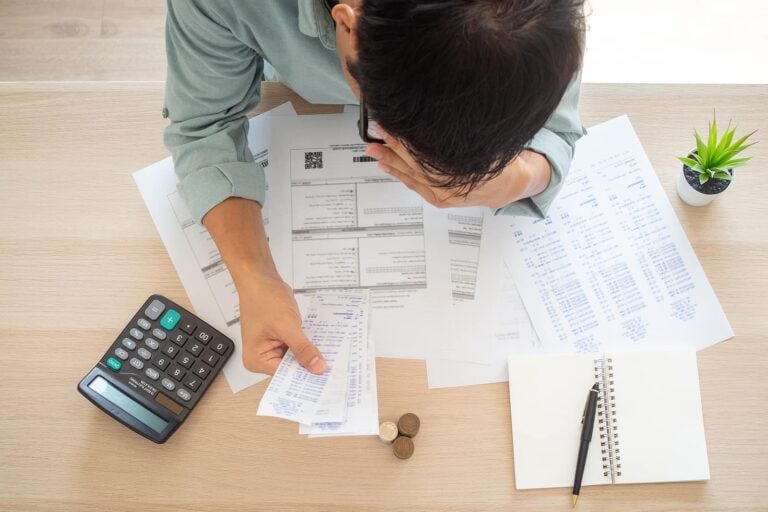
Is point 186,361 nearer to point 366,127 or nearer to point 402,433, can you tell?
point 402,433

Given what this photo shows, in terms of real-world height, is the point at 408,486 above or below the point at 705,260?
below

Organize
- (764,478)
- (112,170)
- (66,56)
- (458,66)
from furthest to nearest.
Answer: (66,56) < (112,170) < (764,478) < (458,66)

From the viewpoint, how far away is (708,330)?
829mm

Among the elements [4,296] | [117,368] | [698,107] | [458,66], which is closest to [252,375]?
[117,368]

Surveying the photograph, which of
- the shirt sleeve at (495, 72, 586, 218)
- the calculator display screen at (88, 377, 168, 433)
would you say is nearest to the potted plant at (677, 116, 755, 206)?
the shirt sleeve at (495, 72, 586, 218)

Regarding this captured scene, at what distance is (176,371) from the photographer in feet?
2.64

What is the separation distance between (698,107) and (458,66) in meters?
0.61

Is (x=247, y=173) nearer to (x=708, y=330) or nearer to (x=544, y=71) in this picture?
(x=544, y=71)

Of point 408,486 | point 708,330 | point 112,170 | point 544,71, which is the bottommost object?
point 408,486

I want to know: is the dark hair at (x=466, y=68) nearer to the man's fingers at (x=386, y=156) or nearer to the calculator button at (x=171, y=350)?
the man's fingers at (x=386, y=156)

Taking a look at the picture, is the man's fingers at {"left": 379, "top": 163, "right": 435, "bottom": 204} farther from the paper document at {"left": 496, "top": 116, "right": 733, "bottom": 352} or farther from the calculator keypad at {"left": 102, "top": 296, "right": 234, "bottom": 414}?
the calculator keypad at {"left": 102, "top": 296, "right": 234, "bottom": 414}

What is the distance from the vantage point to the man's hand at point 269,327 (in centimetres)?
76

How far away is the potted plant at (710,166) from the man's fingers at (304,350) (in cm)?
55

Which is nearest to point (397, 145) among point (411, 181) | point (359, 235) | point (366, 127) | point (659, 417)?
point (366, 127)
